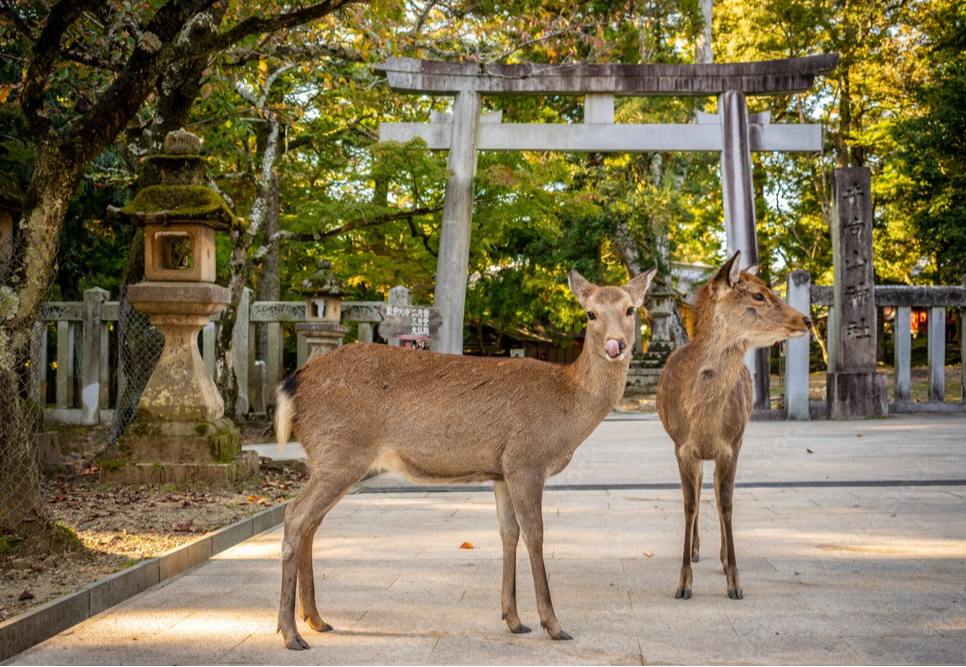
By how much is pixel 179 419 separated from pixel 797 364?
37.5 feet

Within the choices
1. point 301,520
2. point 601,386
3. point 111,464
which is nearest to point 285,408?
point 301,520

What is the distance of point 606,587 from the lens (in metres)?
5.14

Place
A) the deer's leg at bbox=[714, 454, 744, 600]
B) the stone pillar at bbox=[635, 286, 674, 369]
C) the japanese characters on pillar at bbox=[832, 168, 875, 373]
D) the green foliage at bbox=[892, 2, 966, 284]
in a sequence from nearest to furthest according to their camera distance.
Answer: the deer's leg at bbox=[714, 454, 744, 600]
the japanese characters on pillar at bbox=[832, 168, 875, 373]
the green foliage at bbox=[892, 2, 966, 284]
the stone pillar at bbox=[635, 286, 674, 369]

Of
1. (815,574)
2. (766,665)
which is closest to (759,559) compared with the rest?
(815,574)

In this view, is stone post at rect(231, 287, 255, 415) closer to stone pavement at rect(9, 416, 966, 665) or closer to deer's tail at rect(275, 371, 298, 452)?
stone pavement at rect(9, 416, 966, 665)

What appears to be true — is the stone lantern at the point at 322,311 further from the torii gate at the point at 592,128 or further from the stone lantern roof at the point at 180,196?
the stone lantern roof at the point at 180,196

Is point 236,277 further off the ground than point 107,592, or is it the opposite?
point 236,277

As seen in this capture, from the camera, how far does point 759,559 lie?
19.0ft

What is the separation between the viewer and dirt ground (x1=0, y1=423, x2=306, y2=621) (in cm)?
505

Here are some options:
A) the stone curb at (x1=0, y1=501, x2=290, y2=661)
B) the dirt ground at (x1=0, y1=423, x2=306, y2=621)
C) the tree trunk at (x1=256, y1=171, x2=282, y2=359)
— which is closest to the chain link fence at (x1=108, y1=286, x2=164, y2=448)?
the dirt ground at (x1=0, y1=423, x2=306, y2=621)

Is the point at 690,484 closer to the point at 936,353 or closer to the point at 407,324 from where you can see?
the point at 407,324

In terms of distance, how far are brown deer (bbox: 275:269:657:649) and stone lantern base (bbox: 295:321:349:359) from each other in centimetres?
872

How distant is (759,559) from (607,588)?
125 cm

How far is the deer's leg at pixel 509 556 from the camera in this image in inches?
165
